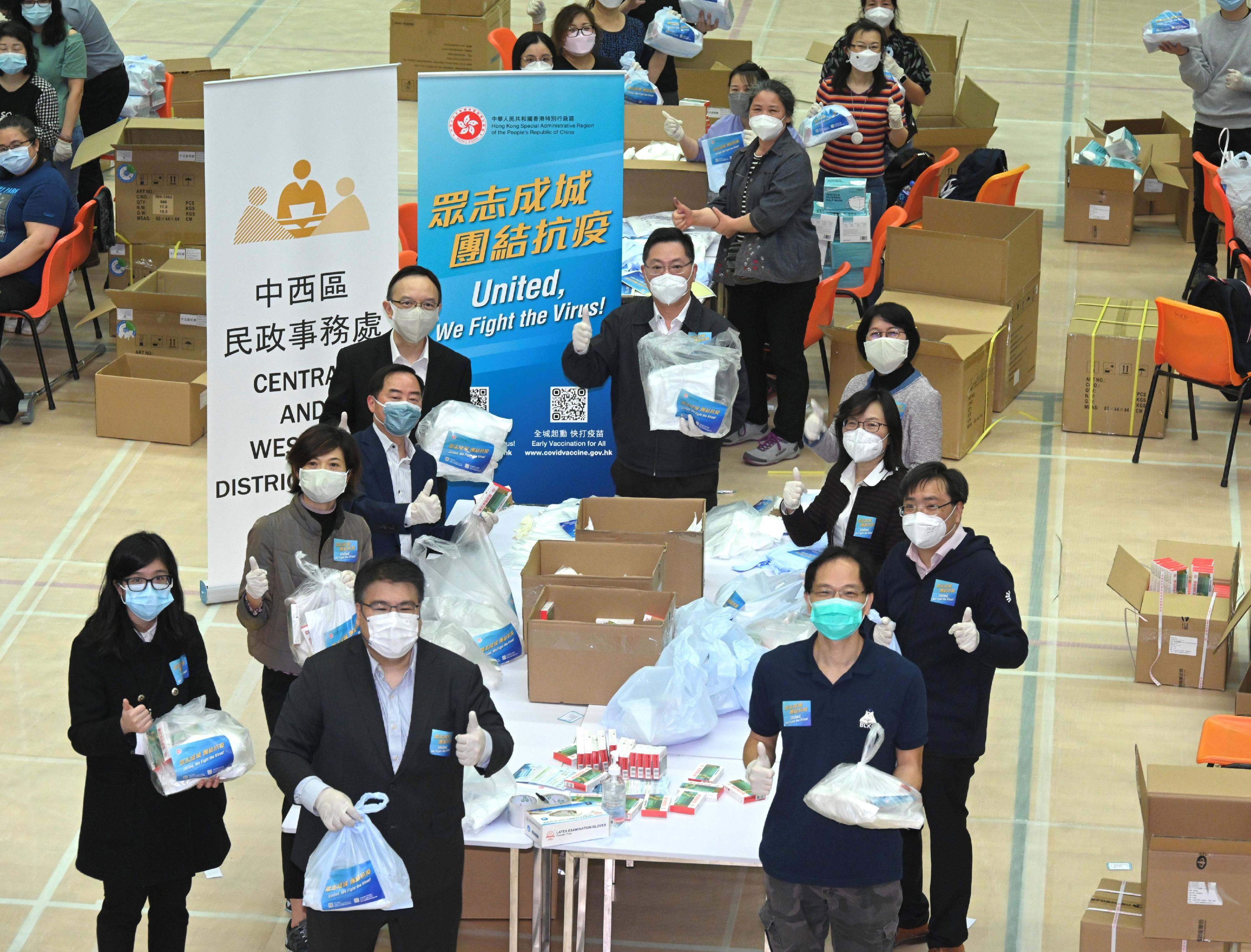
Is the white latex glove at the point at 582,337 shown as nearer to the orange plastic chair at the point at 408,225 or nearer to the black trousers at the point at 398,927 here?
the orange plastic chair at the point at 408,225

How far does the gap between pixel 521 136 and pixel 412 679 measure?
4.15m

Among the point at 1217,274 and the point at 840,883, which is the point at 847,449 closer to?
the point at 840,883

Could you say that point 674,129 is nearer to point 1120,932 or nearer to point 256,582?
point 256,582

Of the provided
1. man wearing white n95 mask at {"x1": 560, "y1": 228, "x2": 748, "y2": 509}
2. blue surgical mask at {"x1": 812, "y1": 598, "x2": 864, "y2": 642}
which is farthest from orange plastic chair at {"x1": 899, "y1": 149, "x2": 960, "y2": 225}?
blue surgical mask at {"x1": 812, "y1": 598, "x2": 864, "y2": 642}

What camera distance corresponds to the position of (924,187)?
10703 millimetres

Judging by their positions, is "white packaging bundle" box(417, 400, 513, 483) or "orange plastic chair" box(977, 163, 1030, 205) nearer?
"white packaging bundle" box(417, 400, 513, 483)

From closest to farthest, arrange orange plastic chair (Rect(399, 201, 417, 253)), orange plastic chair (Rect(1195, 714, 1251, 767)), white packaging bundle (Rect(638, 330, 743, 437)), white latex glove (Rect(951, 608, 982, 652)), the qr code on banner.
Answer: white latex glove (Rect(951, 608, 982, 652)) < orange plastic chair (Rect(1195, 714, 1251, 767)) < white packaging bundle (Rect(638, 330, 743, 437)) < the qr code on banner < orange plastic chair (Rect(399, 201, 417, 253))

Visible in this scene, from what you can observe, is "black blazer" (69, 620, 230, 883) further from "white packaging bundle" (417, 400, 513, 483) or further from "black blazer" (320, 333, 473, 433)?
"black blazer" (320, 333, 473, 433)

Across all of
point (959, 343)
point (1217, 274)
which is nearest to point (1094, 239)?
point (1217, 274)

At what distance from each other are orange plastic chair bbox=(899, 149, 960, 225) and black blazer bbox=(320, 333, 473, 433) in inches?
183

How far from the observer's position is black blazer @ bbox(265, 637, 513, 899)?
427cm

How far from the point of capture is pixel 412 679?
14.3ft

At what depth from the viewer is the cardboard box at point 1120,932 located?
491 centimetres

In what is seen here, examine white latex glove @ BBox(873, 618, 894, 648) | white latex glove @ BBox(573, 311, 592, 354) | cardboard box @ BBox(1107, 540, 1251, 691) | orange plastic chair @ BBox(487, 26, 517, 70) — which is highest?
orange plastic chair @ BBox(487, 26, 517, 70)
